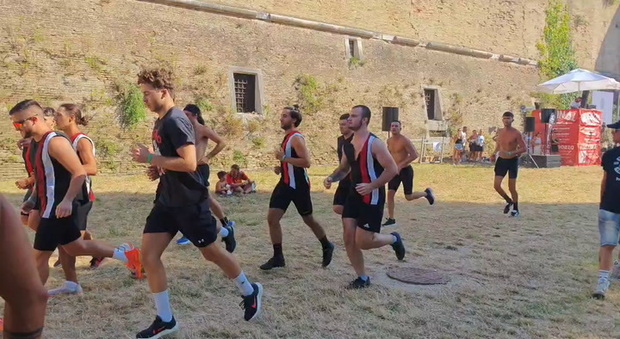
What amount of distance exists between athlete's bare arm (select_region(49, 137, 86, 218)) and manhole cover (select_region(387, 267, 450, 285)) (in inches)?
132

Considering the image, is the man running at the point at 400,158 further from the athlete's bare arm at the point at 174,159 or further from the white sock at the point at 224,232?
the athlete's bare arm at the point at 174,159

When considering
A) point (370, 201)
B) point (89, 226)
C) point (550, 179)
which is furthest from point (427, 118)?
point (370, 201)

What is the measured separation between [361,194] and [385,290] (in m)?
1.02

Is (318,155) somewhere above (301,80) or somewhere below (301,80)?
below

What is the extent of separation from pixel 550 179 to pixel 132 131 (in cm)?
1395

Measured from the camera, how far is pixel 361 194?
16.5 ft

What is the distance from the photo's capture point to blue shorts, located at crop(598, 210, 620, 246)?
16.7 feet

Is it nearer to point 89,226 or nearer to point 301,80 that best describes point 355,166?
point 89,226

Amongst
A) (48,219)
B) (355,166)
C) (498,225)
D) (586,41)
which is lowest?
(498,225)

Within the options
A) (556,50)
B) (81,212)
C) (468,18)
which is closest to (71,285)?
(81,212)

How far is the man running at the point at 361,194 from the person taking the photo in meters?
5.12

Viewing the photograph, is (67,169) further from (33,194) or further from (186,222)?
(186,222)

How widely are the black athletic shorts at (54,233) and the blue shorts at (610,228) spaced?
505 cm

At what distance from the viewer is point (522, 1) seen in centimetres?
3069
